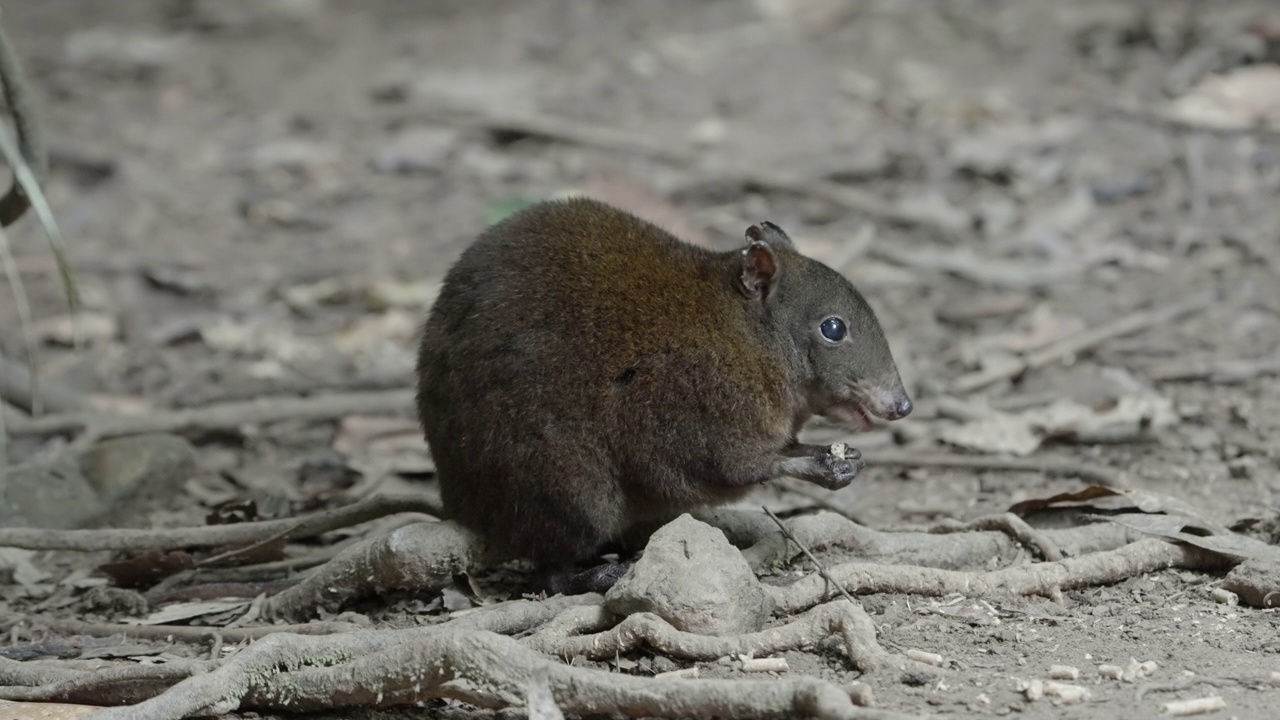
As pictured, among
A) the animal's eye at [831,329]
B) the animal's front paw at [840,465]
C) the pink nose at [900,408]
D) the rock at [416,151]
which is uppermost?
the rock at [416,151]

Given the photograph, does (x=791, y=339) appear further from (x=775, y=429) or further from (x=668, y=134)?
(x=668, y=134)

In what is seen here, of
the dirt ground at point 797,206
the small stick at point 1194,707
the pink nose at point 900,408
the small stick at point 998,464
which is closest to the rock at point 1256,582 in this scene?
the dirt ground at point 797,206

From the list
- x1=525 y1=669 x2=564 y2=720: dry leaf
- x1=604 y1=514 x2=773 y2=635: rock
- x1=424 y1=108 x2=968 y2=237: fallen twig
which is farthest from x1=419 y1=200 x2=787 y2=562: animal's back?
x1=424 y1=108 x2=968 y2=237: fallen twig

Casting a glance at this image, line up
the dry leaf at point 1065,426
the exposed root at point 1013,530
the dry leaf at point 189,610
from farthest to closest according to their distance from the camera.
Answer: the dry leaf at point 1065,426
the dry leaf at point 189,610
the exposed root at point 1013,530

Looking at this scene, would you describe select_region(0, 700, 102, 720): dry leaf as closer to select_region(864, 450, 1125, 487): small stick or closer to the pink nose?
the pink nose

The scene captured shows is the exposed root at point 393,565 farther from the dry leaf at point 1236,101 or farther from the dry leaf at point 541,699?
the dry leaf at point 1236,101

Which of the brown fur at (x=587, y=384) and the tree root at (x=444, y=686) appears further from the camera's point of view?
the brown fur at (x=587, y=384)
